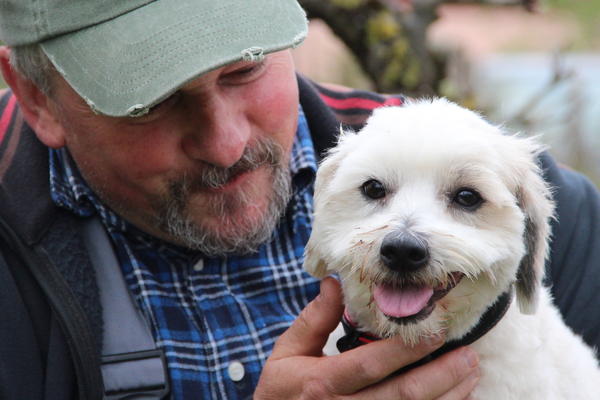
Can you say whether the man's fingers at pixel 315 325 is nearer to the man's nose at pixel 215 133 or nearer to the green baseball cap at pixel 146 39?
the man's nose at pixel 215 133

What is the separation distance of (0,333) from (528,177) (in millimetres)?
A: 1926

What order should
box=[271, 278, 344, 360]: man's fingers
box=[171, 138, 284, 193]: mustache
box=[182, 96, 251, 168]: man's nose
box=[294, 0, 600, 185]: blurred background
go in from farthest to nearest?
box=[294, 0, 600, 185]: blurred background, box=[171, 138, 284, 193]: mustache, box=[182, 96, 251, 168]: man's nose, box=[271, 278, 344, 360]: man's fingers

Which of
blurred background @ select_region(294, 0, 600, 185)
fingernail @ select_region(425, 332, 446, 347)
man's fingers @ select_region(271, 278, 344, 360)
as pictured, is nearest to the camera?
fingernail @ select_region(425, 332, 446, 347)

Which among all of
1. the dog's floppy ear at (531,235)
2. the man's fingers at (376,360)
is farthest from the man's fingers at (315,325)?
the dog's floppy ear at (531,235)

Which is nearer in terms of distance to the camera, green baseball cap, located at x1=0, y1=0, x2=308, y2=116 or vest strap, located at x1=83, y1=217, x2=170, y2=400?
green baseball cap, located at x1=0, y1=0, x2=308, y2=116

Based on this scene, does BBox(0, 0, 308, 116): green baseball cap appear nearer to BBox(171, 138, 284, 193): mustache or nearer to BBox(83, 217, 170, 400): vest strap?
BBox(171, 138, 284, 193): mustache

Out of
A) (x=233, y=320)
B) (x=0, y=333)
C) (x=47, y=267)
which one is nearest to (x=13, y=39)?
(x=47, y=267)

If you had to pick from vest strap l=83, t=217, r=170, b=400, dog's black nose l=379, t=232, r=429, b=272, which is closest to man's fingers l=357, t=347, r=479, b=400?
dog's black nose l=379, t=232, r=429, b=272

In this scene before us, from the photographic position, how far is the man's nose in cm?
305

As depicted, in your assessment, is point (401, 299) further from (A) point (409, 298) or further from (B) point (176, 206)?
(B) point (176, 206)

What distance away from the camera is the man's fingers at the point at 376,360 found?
2717mm

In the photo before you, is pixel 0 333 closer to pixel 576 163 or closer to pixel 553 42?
pixel 576 163

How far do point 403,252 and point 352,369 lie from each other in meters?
0.46

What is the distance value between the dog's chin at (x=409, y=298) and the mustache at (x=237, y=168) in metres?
0.83
